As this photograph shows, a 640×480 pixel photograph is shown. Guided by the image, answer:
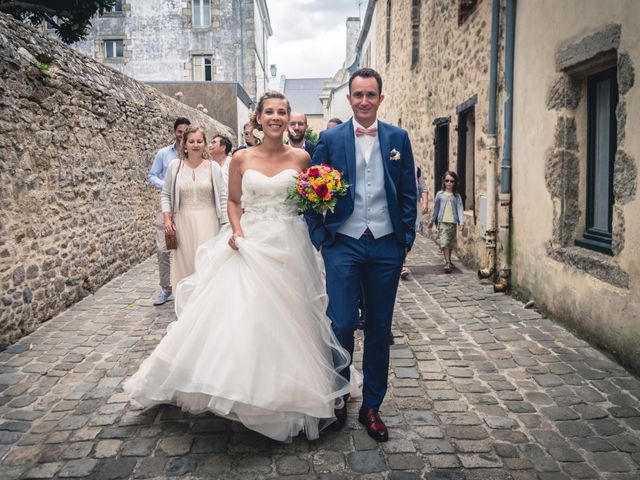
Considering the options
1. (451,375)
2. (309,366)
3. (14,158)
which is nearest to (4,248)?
(14,158)

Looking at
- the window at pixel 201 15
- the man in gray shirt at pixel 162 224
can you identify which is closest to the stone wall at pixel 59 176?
the man in gray shirt at pixel 162 224

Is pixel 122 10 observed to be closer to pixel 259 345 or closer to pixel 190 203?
pixel 190 203

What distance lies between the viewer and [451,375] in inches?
178

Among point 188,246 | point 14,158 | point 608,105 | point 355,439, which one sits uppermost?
point 608,105

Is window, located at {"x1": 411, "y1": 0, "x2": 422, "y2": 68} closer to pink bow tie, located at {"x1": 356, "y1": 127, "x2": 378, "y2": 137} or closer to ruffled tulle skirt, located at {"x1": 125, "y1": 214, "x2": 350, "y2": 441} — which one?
pink bow tie, located at {"x1": 356, "y1": 127, "x2": 378, "y2": 137}

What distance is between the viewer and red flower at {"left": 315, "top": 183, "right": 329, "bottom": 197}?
326 centimetres

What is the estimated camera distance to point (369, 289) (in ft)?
11.5

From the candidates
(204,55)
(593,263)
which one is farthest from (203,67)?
(593,263)

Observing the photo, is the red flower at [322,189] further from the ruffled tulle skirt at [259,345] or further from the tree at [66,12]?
the tree at [66,12]

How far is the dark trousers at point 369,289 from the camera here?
341cm

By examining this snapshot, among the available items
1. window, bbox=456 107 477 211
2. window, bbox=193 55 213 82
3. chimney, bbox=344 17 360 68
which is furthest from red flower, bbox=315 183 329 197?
chimney, bbox=344 17 360 68

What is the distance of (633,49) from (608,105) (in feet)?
3.35

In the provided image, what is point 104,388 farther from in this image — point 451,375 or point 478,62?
point 478,62

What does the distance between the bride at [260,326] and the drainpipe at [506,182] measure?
4.26 meters
